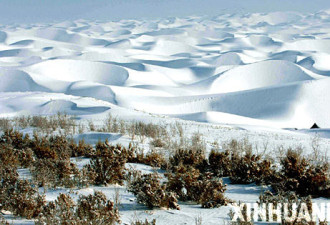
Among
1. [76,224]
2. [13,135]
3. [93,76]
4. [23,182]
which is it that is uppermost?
[93,76]

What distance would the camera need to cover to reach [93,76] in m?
47.1

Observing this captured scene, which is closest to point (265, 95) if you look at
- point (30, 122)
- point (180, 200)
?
point (30, 122)

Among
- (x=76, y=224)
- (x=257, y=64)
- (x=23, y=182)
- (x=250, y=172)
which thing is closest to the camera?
(x=76, y=224)

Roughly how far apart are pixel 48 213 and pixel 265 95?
86.2ft

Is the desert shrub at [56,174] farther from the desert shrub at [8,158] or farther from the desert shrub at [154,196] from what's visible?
the desert shrub at [154,196]

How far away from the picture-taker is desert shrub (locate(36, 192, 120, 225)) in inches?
132

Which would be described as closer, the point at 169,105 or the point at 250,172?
the point at 250,172

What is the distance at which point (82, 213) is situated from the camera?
359 centimetres

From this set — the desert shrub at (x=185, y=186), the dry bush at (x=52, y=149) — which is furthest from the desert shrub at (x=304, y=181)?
the dry bush at (x=52, y=149)

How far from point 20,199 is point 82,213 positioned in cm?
73

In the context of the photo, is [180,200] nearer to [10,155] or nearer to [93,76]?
[10,155]

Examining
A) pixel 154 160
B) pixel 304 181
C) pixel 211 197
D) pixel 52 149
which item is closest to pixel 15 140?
pixel 52 149

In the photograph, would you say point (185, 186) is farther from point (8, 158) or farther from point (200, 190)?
point (8, 158)

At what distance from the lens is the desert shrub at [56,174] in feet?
16.4
